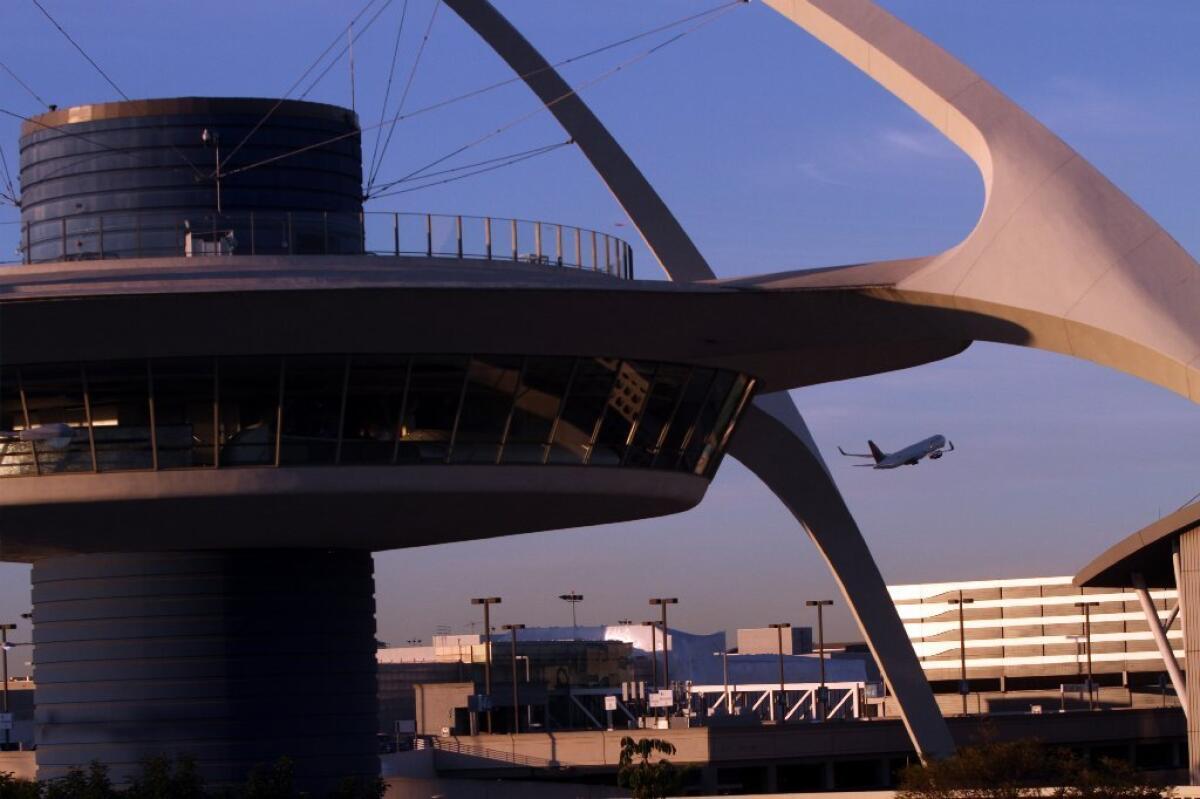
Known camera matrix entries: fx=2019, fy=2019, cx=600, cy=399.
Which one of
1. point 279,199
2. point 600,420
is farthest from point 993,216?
point 279,199

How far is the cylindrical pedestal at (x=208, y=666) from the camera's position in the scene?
143 feet

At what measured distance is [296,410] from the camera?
129 feet

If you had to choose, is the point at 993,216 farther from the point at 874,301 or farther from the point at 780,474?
the point at 780,474

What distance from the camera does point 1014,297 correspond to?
35.7 metres

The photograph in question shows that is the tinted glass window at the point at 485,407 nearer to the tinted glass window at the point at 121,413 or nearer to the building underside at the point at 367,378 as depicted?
the building underside at the point at 367,378

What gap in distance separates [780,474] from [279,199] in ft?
59.3

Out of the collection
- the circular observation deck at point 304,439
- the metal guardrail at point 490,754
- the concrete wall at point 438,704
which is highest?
the circular observation deck at point 304,439

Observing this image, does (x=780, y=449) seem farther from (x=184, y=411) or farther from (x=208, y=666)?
(x=184, y=411)

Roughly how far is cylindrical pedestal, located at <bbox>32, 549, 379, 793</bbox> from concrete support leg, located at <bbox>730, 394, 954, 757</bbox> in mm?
16073

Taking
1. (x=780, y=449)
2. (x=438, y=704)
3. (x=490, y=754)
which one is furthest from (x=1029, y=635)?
(x=780, y=449)

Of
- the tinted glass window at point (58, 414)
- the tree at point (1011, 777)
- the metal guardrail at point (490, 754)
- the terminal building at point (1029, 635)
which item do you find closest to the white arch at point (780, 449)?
the tinted glass window at point (58, 414)

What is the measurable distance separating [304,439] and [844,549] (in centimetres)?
2435

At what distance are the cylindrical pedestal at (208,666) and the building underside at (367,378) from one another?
65 mm

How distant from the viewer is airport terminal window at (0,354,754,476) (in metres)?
38.6
